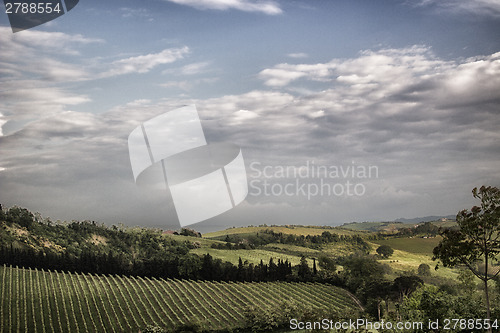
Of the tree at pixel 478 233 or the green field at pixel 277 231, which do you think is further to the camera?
the green field at pixel 277 231

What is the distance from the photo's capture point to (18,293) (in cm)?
5269

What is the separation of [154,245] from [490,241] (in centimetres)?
8135

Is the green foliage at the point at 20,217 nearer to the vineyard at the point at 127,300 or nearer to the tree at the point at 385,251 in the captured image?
the vineyard at the point at 127,300

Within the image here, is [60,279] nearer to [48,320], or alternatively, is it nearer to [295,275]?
[48,320]

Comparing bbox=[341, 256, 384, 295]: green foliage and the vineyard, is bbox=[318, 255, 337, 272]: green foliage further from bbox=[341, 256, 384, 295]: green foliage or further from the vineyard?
the vineyard

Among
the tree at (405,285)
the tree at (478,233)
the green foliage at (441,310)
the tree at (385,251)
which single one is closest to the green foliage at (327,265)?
the tree at (405,285)

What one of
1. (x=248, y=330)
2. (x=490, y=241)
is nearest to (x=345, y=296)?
(x=248, y=330)

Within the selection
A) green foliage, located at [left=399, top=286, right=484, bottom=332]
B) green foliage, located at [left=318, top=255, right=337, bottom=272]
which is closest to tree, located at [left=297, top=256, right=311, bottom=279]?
green foliage, located at [left=318, top=255, right=337, bottom=272]

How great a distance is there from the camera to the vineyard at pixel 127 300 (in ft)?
155

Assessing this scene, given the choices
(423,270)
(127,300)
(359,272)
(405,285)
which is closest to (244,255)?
(359,272)

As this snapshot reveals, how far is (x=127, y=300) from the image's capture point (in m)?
54.3

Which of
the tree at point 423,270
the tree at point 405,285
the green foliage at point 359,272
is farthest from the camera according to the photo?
the tree at point 423,270

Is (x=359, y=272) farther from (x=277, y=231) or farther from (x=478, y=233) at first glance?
(x=277, y=231)

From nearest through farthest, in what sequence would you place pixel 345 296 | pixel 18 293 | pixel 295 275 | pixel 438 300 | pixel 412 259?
1. pixel 438 300
2. pixel 18 293
3. pixel 345 296
4. pixel 295 275
5. pixel 412 259
